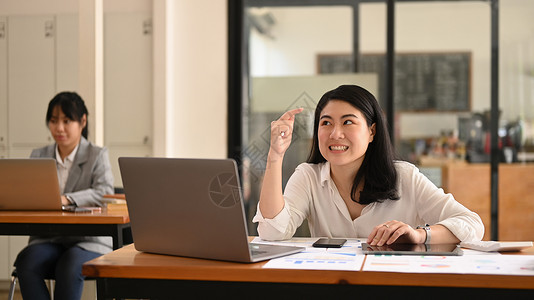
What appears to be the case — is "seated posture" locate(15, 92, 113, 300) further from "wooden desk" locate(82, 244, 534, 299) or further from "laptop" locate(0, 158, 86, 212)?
"wooden desk" locate(82, 244, 534, 299)

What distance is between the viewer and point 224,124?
4871 millimetres

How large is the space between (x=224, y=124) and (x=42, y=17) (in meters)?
1.48

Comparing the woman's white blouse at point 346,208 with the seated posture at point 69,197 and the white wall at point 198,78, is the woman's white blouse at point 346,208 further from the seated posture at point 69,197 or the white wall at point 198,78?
the white wall at point 198,78

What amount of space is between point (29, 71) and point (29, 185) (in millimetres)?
1924

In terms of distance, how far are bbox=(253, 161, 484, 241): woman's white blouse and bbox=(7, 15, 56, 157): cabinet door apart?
2.79m

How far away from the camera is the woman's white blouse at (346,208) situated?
7.43 ft

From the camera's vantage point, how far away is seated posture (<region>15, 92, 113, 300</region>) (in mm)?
3000

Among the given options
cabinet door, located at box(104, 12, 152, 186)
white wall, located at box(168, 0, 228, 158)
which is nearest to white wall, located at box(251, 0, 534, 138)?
white wall, located at box(168, 0, 228, 158)

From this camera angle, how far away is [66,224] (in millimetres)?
2727

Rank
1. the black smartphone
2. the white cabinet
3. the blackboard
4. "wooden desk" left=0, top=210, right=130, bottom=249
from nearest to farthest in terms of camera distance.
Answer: the black smartphone
"wooden desk" left=0, top=210, right=130, bottom=249
the white cabinet
the blackboard

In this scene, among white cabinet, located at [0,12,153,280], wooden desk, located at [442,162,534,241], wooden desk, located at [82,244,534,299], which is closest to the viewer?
wooden desk, located at [82,244,534,299]

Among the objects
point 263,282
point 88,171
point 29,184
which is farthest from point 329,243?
point 88,171

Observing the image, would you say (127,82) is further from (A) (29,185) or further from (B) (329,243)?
(B) (329,243)

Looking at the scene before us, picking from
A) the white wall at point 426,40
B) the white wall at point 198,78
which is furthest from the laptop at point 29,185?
the white wall at point 426,40
